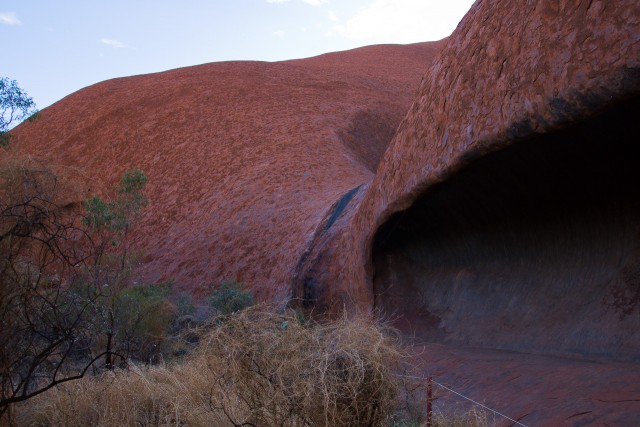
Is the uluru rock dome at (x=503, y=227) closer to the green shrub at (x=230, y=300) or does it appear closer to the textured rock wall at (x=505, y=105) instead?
the textured rock wall at (x=505, y=105)

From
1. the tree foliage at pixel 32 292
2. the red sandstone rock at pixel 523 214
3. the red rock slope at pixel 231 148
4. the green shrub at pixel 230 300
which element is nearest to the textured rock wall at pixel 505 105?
the red sandstone rock at pixel 523 214

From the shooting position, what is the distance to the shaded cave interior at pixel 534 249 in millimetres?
6066

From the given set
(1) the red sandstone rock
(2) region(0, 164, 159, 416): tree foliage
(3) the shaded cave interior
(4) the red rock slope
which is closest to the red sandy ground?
(1) the red sandstone rock

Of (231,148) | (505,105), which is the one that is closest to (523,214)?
(505,105)

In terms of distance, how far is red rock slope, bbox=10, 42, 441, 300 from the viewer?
15578 mm

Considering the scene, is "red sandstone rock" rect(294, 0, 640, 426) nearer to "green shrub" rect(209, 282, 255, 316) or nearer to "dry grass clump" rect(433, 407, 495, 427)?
"dry grass clump" rect(433, 407, 495, 427)

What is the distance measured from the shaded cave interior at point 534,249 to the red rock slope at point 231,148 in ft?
13.7

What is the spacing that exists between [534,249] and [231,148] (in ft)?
43.3

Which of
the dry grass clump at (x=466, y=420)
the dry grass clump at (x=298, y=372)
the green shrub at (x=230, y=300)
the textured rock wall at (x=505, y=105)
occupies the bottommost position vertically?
the green shrub at (x=230, y=300)

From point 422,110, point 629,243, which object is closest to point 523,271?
point 629,243

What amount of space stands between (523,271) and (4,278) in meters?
4.95

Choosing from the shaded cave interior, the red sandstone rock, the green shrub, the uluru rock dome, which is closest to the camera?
the red sandstone rock

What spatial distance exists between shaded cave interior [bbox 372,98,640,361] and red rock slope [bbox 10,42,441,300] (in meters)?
4.17

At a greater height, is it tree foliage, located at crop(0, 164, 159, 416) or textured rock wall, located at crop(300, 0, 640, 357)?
textured rock wall, located at crop(300, 0, 640, 357)
